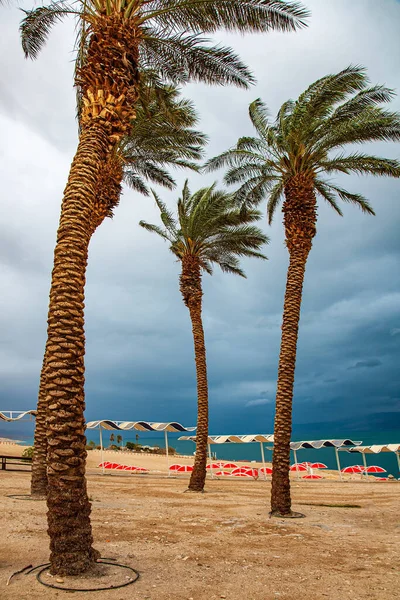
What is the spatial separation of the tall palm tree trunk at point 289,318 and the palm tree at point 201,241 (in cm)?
415

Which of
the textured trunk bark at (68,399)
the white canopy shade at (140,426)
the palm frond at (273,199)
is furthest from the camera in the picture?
the white canopy shade at (140,426)

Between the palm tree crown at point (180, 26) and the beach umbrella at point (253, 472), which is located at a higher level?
the palm tree crown at point (180, 26)

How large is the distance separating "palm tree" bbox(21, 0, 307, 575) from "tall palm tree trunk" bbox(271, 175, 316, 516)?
3.94 metres

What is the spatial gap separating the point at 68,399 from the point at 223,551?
3.99 meters

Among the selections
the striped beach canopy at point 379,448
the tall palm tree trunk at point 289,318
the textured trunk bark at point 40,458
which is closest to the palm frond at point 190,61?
the tall palm tree trunk at point 289,318

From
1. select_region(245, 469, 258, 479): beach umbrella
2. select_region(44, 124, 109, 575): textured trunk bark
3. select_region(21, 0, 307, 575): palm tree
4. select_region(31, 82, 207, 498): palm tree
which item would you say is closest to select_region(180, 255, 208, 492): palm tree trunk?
select_region(31, 82, 207, 498): palm tree

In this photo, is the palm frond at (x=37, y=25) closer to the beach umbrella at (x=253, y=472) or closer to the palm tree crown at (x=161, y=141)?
the palm tree crown at (x=161, y=141)

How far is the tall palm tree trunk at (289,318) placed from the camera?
39.7 ft

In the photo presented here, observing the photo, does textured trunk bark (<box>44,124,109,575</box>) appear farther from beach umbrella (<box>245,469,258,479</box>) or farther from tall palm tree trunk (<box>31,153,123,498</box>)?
beach umbrella (<box>245,469,258,479</box>)

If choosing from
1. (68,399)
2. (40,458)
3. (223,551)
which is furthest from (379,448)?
(68,399)

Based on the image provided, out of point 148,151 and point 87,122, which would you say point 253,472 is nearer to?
point 148,151

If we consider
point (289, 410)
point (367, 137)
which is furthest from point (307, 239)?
point (289, 410)

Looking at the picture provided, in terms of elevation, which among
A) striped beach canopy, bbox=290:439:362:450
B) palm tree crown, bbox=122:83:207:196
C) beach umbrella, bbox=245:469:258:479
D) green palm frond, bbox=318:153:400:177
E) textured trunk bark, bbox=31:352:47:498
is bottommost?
beach umbrella, bbox=245:469:258:479

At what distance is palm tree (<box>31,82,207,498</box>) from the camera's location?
12534 millimetres
